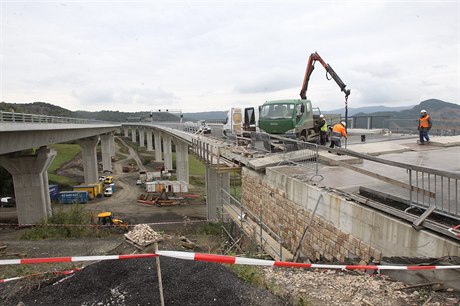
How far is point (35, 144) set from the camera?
23047 millimetres

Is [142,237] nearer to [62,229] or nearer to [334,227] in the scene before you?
[334,227]

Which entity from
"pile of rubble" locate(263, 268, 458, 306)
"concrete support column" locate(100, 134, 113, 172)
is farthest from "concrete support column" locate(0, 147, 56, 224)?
"concrete support column" locate(100, 134, 113, 172)

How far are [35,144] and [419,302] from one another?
25.5 meters

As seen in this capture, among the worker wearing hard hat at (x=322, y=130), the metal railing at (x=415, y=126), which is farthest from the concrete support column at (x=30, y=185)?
the metal railing at (x=415, y=126)

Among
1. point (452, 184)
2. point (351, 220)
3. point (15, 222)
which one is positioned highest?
point (452, 184)

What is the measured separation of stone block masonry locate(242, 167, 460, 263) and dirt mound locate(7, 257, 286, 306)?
256 centimetres

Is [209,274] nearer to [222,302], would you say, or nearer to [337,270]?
[222,302]

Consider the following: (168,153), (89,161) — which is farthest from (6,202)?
(168,153)

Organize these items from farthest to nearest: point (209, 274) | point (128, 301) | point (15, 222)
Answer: point (15, 222), point (209, 274), point (128, 301)

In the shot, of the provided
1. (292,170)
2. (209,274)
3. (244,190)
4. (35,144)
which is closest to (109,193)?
(35,144)

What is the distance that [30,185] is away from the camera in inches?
1095

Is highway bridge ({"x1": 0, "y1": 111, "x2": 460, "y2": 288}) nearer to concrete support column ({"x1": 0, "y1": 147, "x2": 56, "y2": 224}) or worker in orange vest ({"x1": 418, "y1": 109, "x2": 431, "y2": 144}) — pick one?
worker in orange vest ({"x1": 418, "y1": 109, "x2": 431, "y2": 144})

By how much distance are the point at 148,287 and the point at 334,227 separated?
4.65 meters

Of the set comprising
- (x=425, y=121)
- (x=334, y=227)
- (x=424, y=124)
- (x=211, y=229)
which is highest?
(x=425, y=121)
